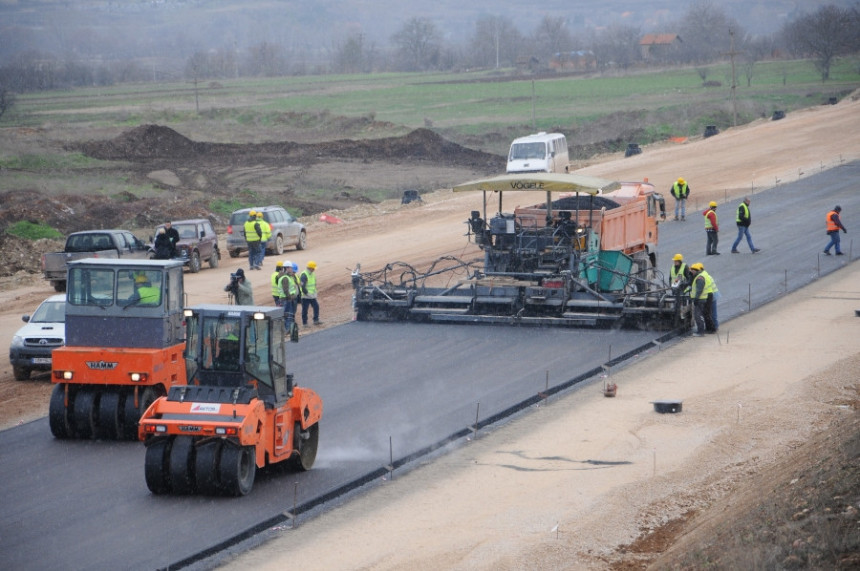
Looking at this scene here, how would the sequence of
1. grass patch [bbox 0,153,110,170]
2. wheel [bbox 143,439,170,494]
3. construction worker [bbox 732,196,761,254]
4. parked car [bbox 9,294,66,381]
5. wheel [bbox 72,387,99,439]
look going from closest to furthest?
1. wheel [bbox 143,439,170,494]
2. wheel [bbox 72,387,99,439]
3. parked car [bbox 9,294,66,381]
4. construction worker [bbox 732,196,761,254]
5. grass patch [bbox 0,153,110,170]

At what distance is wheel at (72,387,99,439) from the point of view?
16406 millimetres

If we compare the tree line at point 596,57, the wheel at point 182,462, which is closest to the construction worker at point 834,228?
the wheel at point 182,462

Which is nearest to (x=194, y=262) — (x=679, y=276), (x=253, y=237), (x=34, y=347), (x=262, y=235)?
(x=253, y=237)

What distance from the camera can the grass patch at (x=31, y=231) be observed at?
40812 millimetres

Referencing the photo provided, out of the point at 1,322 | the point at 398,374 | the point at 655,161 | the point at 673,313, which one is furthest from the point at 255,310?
the point at 655,161

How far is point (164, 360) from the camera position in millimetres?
16562

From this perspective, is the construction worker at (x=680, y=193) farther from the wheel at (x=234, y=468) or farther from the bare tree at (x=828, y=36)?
the bare tree at (x=828, y=36)

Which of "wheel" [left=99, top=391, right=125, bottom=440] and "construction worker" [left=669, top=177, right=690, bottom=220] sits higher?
"construction worker" [left=669, top=177, right=690, bottom=220]

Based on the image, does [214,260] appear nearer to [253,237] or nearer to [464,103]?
[253,237]

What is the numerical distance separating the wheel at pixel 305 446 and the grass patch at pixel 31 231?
28.1 m

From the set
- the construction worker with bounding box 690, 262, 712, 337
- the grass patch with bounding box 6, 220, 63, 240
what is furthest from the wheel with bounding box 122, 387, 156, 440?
the grass patch with bounding box 6, 220, 63, 240

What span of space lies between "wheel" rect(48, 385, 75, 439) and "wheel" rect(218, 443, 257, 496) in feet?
13.1

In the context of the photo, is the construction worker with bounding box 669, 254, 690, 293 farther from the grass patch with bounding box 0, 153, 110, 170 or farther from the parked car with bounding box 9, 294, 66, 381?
the grass patch with bounding box 0, 153, 110, 170

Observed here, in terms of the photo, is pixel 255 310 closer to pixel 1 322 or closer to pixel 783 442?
pixel 783 442
